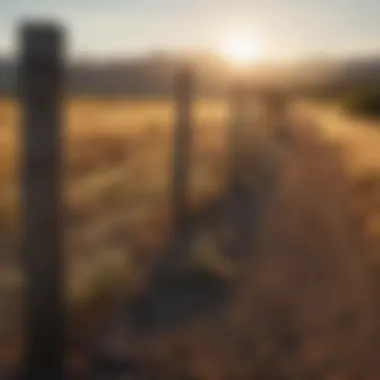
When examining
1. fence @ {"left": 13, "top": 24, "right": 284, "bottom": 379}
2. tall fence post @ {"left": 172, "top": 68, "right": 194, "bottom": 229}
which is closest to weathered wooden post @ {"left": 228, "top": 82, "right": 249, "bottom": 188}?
tall fence post @ {"left": 172, "top": 68, "right": 194, "bottom": 229}

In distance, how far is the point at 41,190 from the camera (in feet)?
18.1

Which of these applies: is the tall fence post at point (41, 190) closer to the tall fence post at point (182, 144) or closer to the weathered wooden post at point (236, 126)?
the tall fence post at point (182, 144)

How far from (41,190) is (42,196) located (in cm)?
4

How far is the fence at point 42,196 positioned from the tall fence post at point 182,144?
5287 millimetres

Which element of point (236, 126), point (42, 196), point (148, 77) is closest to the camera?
point (42, 196)

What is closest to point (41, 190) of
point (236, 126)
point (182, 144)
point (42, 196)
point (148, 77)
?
point (42, 196)

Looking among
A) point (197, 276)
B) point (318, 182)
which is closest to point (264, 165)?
point (318, 182)

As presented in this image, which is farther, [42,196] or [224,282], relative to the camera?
[224,282]

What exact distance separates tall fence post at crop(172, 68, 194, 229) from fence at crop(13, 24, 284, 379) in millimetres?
5287

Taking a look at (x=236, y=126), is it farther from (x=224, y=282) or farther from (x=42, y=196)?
(x=42, y=196)

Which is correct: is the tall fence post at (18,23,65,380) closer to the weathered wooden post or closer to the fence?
the fence

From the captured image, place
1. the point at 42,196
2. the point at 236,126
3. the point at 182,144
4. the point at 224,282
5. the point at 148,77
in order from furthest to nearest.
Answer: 1. the point at 148,77
2. the point at 236,126
3. the point at 182,144
4. the point at 224,282
5. the point at 42,196

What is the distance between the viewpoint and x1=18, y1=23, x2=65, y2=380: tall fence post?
5395 millimetres

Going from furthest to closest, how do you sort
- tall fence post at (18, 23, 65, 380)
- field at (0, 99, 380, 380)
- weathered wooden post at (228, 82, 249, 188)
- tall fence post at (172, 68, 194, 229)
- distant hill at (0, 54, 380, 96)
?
distant hill at (0, 54, 380, 96)
weathered wooden post at (228, 82, 249, 188)
tall fence post at (172, 68, 194, 229)
field at (0, 99, 380, 380)
tall fence post at (18, 23, 65, 380)
